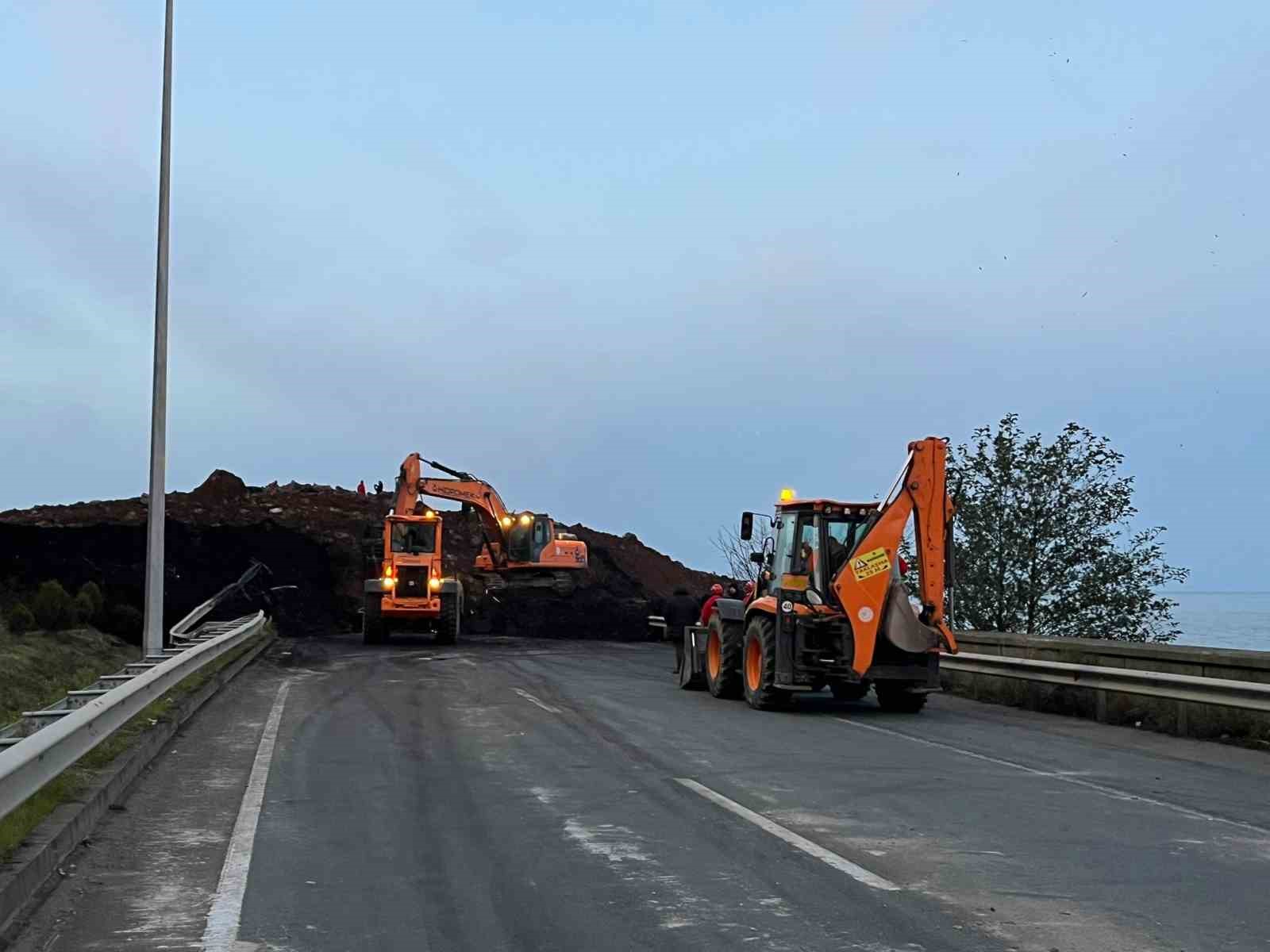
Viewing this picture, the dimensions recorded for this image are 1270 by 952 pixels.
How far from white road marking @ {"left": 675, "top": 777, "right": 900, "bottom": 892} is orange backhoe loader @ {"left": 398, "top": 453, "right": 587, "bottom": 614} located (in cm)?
2831

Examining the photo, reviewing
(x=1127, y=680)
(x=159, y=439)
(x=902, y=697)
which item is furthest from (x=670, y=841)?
(x=159, y=439)

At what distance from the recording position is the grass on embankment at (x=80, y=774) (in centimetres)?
777

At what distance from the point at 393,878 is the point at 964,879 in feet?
10.8

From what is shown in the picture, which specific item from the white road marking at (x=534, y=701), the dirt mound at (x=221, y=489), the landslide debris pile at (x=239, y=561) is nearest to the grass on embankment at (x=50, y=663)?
the white road marking at (x=534, y=701)

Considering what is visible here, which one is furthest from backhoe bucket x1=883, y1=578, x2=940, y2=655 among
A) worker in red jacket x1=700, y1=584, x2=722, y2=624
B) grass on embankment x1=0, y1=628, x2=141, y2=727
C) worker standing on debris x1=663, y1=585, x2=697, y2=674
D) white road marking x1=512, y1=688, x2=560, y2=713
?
grass on embankment x1=0, y1=628, x2=141, y2=727

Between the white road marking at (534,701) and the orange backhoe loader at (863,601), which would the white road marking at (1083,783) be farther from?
the white road marking at (534,701)

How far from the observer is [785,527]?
19031mm

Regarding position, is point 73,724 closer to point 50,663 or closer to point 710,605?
point 710,605

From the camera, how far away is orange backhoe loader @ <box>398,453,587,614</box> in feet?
128

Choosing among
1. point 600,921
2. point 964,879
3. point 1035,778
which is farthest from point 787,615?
point 600,921

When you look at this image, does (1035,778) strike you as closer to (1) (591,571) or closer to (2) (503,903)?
(2) (503,903)

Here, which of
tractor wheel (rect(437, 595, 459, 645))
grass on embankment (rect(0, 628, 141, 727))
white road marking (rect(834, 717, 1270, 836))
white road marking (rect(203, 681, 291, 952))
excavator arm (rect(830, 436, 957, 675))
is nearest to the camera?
white road marking (rect(203, 681, 291, 952))

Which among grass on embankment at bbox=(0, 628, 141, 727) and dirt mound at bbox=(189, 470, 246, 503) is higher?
dirt mound at bbox=(189, 470, 246, 503)

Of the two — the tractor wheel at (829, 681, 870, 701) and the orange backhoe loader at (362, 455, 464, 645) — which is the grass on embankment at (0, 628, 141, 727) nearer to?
the orange backhoe loader at (362, 455, 464, 645)
